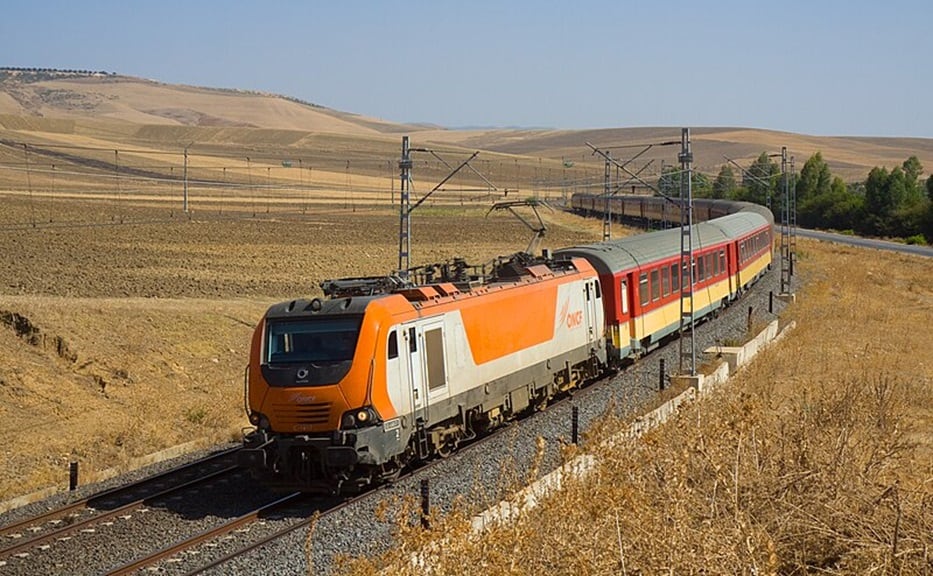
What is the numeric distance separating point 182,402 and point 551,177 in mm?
141279

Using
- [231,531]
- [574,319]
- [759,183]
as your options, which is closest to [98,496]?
[231,531]

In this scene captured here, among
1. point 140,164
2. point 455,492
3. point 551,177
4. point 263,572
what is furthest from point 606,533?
point 551,177

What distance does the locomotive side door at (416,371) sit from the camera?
16391mm

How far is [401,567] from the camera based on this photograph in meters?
9.73

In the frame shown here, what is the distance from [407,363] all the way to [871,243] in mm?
69286

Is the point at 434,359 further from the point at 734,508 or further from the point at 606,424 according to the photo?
the point at 734,508

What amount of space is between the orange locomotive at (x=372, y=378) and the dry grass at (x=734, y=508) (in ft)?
9.39

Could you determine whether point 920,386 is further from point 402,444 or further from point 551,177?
point 551,177

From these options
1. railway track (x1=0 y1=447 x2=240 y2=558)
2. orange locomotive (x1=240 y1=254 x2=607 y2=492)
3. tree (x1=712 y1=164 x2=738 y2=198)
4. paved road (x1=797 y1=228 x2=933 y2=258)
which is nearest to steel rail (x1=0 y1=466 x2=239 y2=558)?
railway track (x1=0 y1=447 x2=240 y2=558)

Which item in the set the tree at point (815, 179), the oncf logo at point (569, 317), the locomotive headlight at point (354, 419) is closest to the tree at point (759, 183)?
the tree at point (815, 179)

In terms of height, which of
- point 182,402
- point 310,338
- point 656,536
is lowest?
point 182,402

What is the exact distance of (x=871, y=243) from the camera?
7900 cm

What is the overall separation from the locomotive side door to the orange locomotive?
1 cm

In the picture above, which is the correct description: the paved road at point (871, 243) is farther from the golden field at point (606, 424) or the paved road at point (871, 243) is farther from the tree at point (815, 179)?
the tree at point (815, 179)
